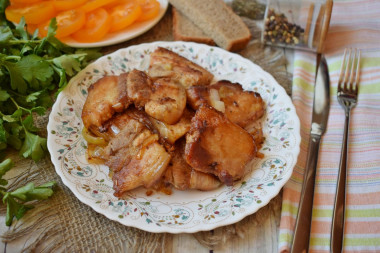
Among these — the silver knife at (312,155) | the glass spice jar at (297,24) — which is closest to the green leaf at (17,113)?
the silver knife at (312,155)

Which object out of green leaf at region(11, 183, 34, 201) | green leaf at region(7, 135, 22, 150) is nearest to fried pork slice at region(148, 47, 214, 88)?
green leaf at region(7, 135, 22, 150)

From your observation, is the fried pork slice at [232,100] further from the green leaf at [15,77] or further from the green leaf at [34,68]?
the green leaf at [15,77]

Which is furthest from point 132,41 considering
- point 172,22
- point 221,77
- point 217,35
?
point 221,77

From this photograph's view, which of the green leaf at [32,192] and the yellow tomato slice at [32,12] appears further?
the yellow tomato slice at [32,12]

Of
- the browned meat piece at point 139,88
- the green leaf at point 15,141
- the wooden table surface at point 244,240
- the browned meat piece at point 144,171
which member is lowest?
the wooden table surface at point 244,240

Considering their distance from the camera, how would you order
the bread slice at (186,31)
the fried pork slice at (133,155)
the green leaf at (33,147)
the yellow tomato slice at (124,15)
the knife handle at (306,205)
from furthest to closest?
the bread slice at (186,31)
the yellow tomato slice at (124,15)
the green leaf at (33,147)
the fried pork slice at (133,155)
the knife handle at (306,205)

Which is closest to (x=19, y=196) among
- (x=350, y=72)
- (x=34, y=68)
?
(x=34, y=68)

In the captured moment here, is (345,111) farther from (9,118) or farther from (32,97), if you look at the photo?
(9,118)

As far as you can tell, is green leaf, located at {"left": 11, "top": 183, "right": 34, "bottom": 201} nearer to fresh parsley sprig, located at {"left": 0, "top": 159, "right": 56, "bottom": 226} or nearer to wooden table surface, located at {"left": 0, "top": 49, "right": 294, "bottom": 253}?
fresh parsley sprig, located at {"left": 0, "top": 159, "right": 56, "bottom": 226}
